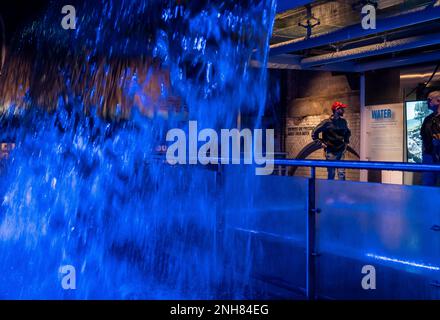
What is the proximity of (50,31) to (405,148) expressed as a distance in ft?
22.5

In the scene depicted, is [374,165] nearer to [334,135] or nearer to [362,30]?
[362,30]

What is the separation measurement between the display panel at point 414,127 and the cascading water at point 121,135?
4.46 meters

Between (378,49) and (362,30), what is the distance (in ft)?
4.59

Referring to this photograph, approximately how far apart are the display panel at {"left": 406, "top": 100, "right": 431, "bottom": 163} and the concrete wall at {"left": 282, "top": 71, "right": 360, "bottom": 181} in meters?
1.56

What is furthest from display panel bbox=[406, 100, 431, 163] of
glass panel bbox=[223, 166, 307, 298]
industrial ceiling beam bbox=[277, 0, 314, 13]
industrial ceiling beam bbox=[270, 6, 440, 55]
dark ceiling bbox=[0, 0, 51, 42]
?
dark ceiling bbox=[0, 0, 51, 42]

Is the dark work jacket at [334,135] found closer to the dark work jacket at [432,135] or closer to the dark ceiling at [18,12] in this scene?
the dark work jacket at [432,135]

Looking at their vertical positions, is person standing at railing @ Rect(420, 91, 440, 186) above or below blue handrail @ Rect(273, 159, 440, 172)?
above

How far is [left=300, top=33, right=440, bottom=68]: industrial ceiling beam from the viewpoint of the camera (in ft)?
23.2

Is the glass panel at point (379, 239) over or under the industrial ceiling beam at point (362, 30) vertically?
under

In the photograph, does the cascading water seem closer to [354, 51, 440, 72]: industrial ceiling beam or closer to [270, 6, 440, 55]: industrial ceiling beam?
[270, 6, 440, 55]: industrial ceiling beam

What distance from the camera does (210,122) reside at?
221 inches

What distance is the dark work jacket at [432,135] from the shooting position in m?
6.45

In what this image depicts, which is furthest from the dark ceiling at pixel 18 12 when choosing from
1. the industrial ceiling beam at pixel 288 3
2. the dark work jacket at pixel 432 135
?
the dark work jacket at pixel 432 135

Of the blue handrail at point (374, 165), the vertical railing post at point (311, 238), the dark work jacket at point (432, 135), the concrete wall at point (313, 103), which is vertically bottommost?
the vertical railing post at point (311, 238)
